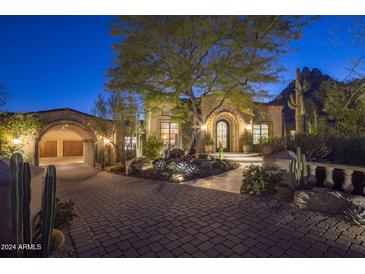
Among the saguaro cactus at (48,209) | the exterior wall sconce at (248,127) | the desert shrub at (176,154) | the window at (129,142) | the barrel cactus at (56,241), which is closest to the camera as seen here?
the saguaro cactus at (48,209)

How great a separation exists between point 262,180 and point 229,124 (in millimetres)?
11169

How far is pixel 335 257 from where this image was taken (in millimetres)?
2709

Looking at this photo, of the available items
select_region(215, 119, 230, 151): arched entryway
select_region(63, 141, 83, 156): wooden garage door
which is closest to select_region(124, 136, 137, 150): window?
select_region(215, 119, 230, 151): arched entryway

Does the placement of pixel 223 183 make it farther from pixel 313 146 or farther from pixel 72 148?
pixel 72 148

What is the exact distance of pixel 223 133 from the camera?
16.3 m

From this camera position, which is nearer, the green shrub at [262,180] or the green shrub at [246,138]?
the green shrub at [262,180]

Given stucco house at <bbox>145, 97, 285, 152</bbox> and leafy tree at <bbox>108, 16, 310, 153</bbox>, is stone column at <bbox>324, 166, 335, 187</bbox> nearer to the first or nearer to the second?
leafy tree at <bbox>108, 16, 310, 153</bbox>

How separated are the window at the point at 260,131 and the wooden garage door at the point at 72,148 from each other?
20.2 m

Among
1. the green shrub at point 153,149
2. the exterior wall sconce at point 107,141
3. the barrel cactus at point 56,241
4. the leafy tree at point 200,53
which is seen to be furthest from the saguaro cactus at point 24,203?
the exterior wall sconce at point 107,141

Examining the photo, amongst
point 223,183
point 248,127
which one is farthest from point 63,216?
point 248,127

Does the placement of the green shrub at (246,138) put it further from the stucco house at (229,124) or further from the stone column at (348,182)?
the stone column at (348,182)

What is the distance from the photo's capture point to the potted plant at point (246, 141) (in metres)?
15.6

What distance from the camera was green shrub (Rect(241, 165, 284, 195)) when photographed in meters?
5.49

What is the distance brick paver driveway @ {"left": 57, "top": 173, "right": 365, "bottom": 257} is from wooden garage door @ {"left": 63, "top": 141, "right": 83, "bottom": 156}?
20.0 metres
